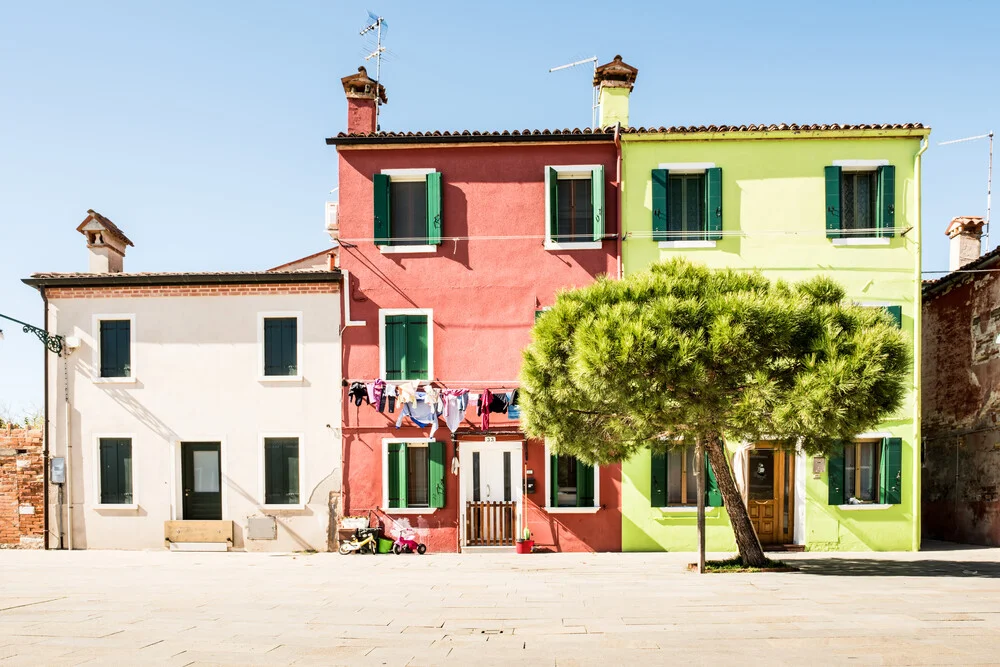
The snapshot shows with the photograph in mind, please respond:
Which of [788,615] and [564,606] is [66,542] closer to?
[564,606]

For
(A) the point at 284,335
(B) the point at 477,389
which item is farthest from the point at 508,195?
(A) the point at 284,335

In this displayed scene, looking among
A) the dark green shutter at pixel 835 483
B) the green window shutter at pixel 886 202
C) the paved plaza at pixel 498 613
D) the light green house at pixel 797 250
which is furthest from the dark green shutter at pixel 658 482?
the green window shutter at pixel 886 202

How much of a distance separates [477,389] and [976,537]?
11.5 meters

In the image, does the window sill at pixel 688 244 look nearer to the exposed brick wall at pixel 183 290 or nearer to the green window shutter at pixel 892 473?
the green window shutter at pixel 892 473

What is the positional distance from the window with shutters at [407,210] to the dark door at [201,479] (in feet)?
19.3

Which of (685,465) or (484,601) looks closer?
(484,601)

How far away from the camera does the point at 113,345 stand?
16.2 metres

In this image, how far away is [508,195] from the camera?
51.9 feet

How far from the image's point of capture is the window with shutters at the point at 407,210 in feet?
51.4

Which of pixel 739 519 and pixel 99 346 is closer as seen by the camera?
pixel 739 519

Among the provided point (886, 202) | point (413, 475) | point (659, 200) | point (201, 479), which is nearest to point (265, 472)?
point (201, 479)

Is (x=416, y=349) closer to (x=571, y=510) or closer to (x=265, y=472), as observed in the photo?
(x=265, y=472)

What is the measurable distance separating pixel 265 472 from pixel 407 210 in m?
6.41

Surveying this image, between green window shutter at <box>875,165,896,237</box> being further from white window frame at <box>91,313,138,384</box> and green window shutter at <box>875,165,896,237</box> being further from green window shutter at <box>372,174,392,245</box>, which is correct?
white window frame at <box>91,313,138,384</box>
